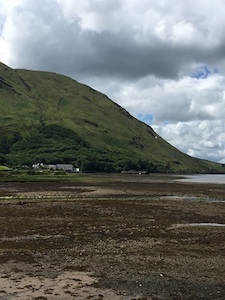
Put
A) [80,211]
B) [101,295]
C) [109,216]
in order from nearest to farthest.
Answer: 1. [101,295]
2. [109,216]
3. [80,211]

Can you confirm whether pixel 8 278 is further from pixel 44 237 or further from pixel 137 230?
pixel 137 230

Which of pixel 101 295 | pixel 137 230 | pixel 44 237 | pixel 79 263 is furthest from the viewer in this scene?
pixel 137 230

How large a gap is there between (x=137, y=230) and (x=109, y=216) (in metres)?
11.0

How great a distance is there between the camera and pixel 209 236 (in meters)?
35.7

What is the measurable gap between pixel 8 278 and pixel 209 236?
20.6m

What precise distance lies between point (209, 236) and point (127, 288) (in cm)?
1769

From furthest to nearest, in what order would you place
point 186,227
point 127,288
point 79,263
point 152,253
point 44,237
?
point 186,227 → point 44,237 → point 152,253 → point 79,263 → point 127,288

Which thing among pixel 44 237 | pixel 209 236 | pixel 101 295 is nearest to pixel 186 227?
pixel 209 236

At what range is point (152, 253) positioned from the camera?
28.2m

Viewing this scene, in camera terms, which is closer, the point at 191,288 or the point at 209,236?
the point at 191,288

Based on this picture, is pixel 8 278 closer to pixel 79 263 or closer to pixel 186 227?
pixel 79 263

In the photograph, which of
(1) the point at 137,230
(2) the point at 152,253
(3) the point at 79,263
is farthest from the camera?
(1) the point at 137,230

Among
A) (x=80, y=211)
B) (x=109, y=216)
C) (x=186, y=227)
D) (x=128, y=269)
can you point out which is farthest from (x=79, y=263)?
(x=80, y=211)

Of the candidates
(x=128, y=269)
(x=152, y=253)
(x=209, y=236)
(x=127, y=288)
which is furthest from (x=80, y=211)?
(x=127, y=288)
